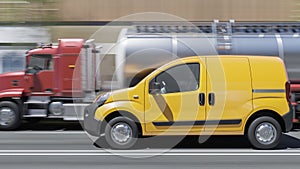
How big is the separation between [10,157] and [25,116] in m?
5.14

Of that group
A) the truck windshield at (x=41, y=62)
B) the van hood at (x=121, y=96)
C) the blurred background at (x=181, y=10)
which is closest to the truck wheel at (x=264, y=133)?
the van hood at (x=121, y=96)

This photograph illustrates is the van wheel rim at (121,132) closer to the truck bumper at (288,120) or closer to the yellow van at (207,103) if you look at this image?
the yellow van at (207,103)

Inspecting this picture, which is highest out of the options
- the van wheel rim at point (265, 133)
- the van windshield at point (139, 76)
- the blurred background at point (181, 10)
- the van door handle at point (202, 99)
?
the blurred background at point (181, 10)

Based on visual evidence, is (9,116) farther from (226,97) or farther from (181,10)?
(181,10)

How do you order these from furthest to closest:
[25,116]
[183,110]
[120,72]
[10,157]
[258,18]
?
[258,18] < [25,116] < [120,72] < [183,110] < [10,157]

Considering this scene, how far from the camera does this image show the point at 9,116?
→ 652 inches

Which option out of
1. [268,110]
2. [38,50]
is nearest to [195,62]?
[268,110]

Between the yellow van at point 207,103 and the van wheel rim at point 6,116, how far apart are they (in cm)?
476

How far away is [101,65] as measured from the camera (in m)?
17.0

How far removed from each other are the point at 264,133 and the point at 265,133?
0.8 inches

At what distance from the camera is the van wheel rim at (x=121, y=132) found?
498 inches

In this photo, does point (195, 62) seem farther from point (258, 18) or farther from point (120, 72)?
point (258, 18)

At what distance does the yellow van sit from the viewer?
12531 millimetres

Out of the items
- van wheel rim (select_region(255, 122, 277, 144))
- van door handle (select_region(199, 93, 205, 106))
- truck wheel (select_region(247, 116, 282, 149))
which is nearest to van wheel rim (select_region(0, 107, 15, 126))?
van door handle (select_region(199, 93, 205, 106))
